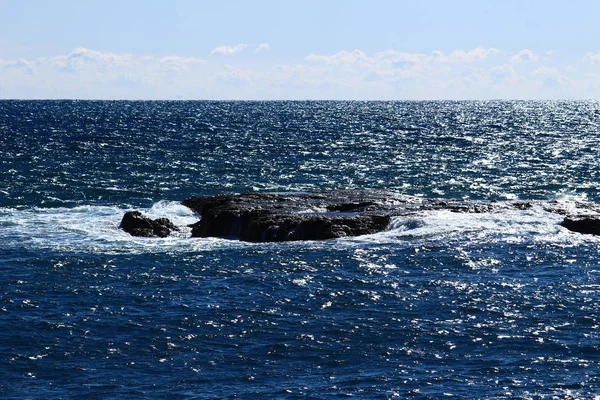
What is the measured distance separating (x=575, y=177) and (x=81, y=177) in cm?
4507

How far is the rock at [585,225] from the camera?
46250 millimetres

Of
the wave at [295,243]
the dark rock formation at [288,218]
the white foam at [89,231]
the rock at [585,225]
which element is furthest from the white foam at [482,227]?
the white foam at [89,231]

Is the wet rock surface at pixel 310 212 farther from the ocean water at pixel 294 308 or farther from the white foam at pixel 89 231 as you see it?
the white foam at pixel 89 231

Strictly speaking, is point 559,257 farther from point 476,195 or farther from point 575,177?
point 575,177

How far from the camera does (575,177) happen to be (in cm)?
7956

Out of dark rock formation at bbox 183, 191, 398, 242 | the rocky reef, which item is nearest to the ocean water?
the rocky reef

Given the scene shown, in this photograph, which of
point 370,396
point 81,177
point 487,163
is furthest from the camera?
point 487,163

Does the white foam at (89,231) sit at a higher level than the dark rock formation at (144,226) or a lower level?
lower

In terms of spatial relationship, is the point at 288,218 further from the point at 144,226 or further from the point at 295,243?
the point at 144,226

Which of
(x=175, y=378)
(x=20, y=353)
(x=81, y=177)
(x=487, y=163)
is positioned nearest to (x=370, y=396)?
(x=175, y=378)

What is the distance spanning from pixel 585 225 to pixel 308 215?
15.0 m

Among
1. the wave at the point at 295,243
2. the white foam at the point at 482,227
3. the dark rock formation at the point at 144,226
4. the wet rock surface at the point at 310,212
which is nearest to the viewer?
the wave at the point at 295,243

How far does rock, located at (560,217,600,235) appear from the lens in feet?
152

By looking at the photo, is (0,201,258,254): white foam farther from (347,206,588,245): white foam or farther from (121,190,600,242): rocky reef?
(347,206,588,245): white foam
